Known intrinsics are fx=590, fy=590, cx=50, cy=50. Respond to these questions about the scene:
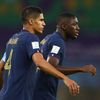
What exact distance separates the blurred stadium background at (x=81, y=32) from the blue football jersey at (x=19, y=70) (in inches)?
149

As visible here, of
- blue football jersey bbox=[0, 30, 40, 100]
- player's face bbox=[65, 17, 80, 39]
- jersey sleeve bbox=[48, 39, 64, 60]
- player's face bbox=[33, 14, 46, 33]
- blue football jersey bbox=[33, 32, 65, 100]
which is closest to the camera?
blue football jersey bbox=[0, 30, 40, 100]

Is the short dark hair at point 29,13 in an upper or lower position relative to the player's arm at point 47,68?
upper

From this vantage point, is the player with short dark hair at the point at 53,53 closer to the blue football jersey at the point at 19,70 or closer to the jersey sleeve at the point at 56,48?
the jersey sleeve at the point at 56,48

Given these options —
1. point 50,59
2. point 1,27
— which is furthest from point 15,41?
point 1,27

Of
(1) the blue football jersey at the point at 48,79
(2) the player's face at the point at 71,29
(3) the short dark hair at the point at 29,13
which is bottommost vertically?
(1) the blue football jersey at the point at 48,79

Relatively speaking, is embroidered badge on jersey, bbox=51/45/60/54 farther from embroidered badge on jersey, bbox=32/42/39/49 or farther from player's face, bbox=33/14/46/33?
embroidered badge on jersey, bbox=32/42/39/49

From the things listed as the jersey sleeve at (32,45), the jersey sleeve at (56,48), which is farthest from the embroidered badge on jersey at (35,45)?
the jersey sleeve at (56,48)

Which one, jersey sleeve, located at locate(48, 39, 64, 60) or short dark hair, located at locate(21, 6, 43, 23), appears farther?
jersey sleeve, located at locate(48, 39, 64, 60)

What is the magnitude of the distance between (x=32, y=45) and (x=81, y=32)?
4111mm

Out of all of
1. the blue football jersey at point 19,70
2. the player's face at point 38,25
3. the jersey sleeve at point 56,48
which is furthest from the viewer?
the jersey sleeve at point 56,48

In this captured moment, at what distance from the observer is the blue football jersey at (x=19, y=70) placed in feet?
17.7

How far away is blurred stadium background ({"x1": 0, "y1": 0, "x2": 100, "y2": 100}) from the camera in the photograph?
9273 millimetres

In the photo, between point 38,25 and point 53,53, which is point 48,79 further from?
point 38,25

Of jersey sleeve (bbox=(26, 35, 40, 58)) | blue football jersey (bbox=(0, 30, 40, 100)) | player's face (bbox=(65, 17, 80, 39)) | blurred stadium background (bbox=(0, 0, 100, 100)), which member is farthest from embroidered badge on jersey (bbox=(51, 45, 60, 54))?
blurred stadium background (bbox=(0, 0, 100, 100))
